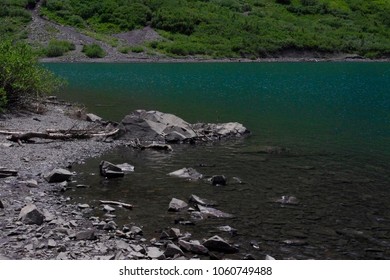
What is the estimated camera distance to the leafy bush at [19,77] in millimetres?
37688

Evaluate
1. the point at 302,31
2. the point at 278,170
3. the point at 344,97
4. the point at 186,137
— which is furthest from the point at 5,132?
the point at 302,31

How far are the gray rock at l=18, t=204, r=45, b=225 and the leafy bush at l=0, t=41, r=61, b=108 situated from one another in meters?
21.5

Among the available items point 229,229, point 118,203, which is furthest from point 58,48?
point 229,229

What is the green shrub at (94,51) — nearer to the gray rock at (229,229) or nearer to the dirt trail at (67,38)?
the dirt trail at (67,38)

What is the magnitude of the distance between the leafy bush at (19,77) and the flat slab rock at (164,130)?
926 centimetres

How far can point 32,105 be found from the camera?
142 ft

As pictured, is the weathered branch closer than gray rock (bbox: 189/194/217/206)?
Yes

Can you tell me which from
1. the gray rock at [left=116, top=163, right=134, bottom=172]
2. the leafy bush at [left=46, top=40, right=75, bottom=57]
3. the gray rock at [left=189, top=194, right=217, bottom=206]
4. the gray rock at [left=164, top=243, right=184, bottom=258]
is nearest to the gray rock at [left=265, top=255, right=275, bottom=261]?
the gray rock at [left=164, top=243, right=184, bottom=258]

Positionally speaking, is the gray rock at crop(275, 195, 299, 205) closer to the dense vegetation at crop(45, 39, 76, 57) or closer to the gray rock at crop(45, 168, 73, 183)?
the gray rock at crop(45, 168, 73, 183)

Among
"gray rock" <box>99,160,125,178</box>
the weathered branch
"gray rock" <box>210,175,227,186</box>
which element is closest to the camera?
the weathered branch

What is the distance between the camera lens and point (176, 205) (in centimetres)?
1992

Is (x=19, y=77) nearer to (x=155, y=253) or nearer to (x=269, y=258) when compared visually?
(x=155, y=253)

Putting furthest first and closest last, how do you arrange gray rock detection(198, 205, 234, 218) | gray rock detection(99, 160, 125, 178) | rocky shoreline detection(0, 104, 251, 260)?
1. gray rock detection(99, 160, 125, 178)
2. gray rock detection(198, 205, 234, 218)
3. rocky shoreline detection(0, 104, 251, 260)

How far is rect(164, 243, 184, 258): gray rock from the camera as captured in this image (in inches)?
598
